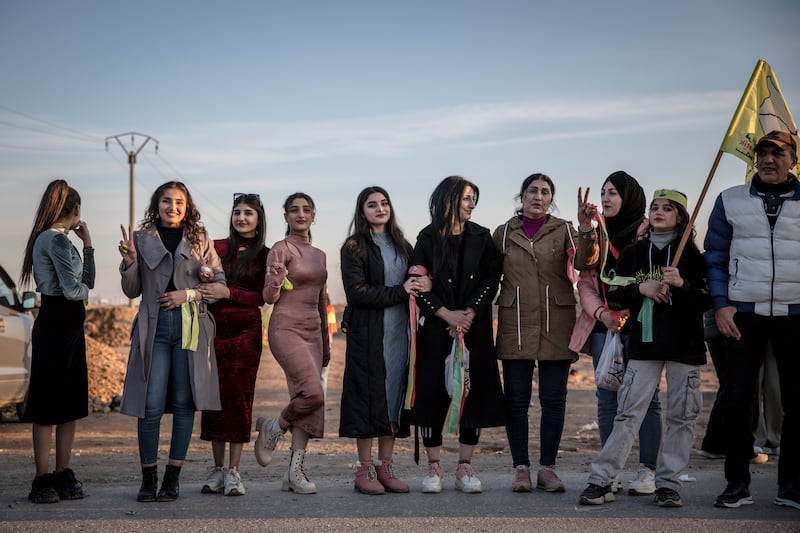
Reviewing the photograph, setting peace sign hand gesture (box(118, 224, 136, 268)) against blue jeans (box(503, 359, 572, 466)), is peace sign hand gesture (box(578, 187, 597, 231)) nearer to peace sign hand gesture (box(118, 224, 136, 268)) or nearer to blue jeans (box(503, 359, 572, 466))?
blue jeans (box(503, 359, 572, 466))

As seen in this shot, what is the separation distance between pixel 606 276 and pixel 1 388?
7227mm

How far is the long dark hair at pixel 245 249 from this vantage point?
22.9 feet

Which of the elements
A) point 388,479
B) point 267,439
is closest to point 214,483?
point 267,439

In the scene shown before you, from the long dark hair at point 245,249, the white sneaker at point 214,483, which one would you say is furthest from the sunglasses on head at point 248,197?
the white sneaker at point 214,483

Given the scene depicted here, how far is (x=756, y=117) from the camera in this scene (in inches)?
262

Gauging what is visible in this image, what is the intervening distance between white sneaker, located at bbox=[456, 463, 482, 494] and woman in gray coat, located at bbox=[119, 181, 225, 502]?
6.15ft

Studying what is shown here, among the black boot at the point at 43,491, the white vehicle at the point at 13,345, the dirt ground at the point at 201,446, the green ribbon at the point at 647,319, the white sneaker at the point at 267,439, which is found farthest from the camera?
the white vehicle at the point at 13,345

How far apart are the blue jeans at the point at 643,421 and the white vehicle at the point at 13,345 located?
648 cm

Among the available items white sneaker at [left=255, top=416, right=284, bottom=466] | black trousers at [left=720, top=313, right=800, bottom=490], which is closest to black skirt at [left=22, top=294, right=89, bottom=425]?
white sneaker at [left=255, top=416, right=284, bottom=466]

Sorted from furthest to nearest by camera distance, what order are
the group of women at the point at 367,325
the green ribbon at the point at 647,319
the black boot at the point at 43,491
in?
the group of women at the point at 367,325 < the black boot at the point at 43,491 < the green ribbon at the point at 647,319

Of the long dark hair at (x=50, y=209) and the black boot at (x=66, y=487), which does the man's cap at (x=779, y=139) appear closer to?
the long dark hair at (x=50, y=209)

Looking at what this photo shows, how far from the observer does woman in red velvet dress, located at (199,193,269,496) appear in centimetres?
675

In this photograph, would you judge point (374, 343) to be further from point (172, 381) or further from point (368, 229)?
point (172, 381)

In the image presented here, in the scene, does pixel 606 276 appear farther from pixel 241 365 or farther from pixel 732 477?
pixel 241 365
